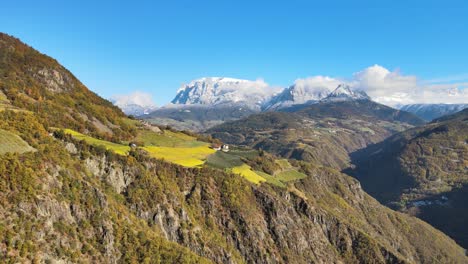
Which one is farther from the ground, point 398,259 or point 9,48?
point 9,48

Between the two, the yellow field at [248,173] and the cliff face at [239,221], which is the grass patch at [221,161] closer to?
the yellow field at [248,173]

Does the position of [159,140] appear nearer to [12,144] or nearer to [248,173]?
[248,173]

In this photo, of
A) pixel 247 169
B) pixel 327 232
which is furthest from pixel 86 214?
pixel 327 232

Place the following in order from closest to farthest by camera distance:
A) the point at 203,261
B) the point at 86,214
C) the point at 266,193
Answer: the point at 86,214, the point at 203,261, the point at 266,193

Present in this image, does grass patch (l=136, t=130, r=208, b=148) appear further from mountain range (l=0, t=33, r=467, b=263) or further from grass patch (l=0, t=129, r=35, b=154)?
grass patch (l=0, t=129, r=35, b=154)

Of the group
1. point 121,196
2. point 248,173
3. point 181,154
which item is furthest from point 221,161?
point 121,196

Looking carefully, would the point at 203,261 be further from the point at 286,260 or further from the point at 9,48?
the point at 9,48
